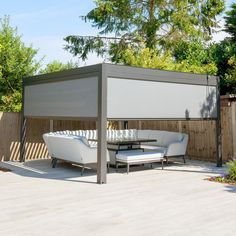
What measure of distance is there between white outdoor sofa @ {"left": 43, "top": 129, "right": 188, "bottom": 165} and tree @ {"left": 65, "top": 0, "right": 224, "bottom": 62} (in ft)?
26.1

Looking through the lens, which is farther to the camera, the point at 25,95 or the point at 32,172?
the point at 25,95

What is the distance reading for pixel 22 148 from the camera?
12.8 metres

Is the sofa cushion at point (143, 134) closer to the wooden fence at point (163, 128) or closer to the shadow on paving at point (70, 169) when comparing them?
the wooden fence at point (163, 128)

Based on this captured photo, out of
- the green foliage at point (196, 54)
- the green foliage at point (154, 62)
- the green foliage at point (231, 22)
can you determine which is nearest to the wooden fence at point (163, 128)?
the green foliage at point (154, 62)

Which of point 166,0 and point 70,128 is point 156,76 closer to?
point 70,128

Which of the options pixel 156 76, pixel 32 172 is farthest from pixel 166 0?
pixel 32 172

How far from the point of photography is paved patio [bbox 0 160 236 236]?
16.2 feet

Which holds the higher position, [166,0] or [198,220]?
[166,0]

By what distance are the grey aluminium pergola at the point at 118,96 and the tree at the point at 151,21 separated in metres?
8.83

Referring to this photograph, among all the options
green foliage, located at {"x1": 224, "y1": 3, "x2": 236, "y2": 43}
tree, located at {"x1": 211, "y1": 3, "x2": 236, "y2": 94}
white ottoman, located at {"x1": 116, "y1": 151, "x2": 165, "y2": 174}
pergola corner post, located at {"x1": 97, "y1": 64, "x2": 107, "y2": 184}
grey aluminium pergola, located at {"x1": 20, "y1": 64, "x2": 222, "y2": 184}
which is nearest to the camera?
pergola corner post, located at {"x1": 97, "y1": 64, "x2": 107, "y2": 184}

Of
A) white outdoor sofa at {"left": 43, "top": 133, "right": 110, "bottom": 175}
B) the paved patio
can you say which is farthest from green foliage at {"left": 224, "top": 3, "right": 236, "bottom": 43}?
white outdoor sofa at {"left": 43, "top": 133, "right": 110, "bottom": 175}

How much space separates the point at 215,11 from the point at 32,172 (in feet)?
48.3

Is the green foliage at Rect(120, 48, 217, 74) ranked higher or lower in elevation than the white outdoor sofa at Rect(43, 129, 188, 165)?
higher

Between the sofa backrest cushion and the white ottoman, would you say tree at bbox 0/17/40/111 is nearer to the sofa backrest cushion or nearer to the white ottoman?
the sofa backrest cushion
